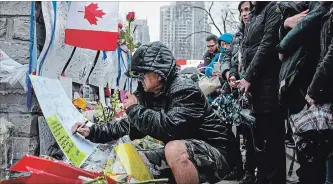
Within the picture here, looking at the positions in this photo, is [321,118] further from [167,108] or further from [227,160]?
[167,108]

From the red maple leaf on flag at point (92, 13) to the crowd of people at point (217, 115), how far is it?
0.55 metres

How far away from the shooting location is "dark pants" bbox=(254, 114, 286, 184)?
3035 mm

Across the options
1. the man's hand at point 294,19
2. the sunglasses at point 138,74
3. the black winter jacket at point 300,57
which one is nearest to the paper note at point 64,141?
the sunglasses at point 138,74

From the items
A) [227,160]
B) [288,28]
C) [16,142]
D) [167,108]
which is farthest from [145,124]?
[288,28]

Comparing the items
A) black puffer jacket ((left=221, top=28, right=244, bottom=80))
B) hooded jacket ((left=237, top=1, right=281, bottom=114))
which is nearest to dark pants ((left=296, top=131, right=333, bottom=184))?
hooded jacket ((left=237, top=1, right=281, bottom=114))

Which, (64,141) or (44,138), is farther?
(44,138)

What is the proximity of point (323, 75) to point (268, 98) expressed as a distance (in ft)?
2.93

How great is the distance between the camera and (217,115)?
2.66 m

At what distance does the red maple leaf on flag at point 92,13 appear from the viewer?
283 cm

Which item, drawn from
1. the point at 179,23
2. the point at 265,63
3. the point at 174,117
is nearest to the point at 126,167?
the point at 174,117

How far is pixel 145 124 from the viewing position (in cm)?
238

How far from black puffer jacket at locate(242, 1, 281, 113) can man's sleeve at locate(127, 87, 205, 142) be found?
Result: 77 cm

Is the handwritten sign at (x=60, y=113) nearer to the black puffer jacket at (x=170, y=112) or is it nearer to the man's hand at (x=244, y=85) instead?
the black puffer jacket at (x=170, y=112)

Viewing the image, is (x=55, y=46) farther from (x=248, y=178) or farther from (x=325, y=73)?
(x=248, y=178)
